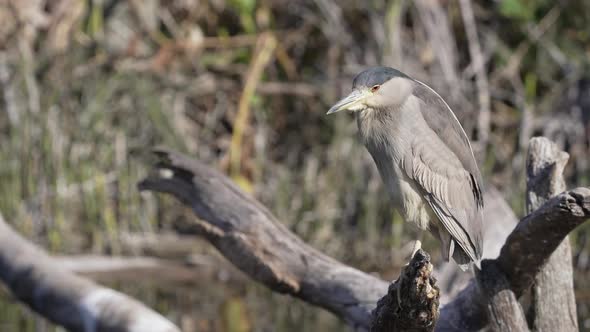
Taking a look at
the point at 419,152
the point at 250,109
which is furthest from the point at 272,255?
the point at 250,109

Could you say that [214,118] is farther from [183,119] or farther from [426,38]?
[426,38]

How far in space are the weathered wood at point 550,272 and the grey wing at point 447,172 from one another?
215 millimetres

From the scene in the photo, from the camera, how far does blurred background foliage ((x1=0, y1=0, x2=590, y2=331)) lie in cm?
727

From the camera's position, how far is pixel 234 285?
712 centimetres

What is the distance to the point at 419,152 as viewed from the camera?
349 centimetres

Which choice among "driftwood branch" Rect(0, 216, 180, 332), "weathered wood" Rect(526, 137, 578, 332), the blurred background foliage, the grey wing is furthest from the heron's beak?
the blurred background foliage

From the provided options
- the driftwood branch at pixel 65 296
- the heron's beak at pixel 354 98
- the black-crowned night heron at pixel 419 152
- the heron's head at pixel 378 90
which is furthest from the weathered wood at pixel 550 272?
the driftwood branch at pixel 65 296

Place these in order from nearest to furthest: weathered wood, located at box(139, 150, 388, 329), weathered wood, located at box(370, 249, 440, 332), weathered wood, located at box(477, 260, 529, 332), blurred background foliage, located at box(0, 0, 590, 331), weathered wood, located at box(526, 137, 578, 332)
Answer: weathered wood, located at box(370, 249, 440, 332) < weathered wood, located at box(477, 260, 529, 332) < weathered wood, located at box(526, 137, 578, 332) < weathered wood, located at box(139, 150, 388, 329) < blurred background foliage, located at box(0, 0, 590, 331)

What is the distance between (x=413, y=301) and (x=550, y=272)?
812 millimetres

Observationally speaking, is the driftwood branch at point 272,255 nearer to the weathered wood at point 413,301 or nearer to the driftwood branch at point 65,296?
the driftwood branch at point 65,296

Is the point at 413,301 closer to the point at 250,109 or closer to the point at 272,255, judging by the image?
the point at 272,255

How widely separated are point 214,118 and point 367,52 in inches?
58.7

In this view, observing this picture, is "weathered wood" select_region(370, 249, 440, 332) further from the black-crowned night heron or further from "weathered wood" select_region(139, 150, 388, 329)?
"weathered wood" select_region(139, 150, 388, 329)

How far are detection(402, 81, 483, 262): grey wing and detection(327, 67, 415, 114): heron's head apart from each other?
10 cm
